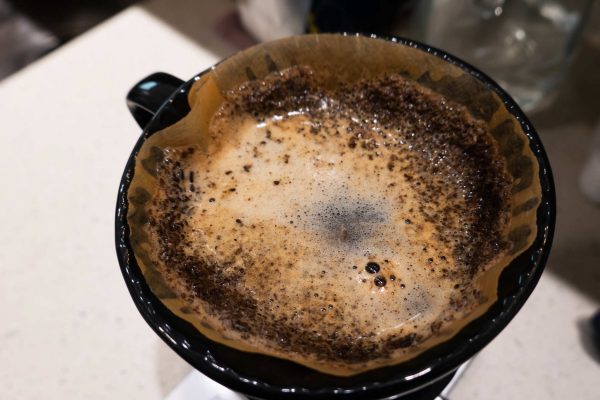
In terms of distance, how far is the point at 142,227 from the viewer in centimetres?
42

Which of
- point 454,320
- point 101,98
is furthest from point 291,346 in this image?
point 101,98

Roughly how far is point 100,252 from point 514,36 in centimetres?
68

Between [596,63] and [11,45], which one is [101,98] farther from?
[596,63]

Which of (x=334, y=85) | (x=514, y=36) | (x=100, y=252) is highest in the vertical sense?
(x=334, y=85)

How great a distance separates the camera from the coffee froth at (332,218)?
412 mm

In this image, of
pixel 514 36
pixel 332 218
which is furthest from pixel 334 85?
pixel 514 36

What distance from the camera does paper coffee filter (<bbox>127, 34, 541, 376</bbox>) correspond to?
39 cm

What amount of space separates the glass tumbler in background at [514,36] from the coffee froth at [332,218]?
1.33 feet

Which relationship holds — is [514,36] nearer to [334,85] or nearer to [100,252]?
[334,85]

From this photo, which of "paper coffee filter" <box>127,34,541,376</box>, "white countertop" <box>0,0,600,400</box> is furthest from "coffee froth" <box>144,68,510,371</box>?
"white countertop" <box>0,0,600,400</box>

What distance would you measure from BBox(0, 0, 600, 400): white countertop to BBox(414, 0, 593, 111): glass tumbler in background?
0.22 ft

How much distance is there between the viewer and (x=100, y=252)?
0.73 metres

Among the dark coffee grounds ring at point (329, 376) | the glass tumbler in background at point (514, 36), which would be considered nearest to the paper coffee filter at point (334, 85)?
the dark coffee grounds ring at point (329, 376)

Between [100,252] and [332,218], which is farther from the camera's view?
[100,252]
